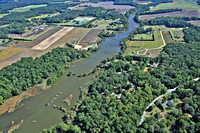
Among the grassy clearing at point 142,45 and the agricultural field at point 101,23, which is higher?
the agricultural field at point 101,23

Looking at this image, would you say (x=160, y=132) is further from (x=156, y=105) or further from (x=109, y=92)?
(x=109, y=92)

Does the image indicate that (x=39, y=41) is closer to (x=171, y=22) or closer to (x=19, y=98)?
(x=19, y=98)

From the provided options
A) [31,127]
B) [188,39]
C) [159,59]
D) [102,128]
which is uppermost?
[188,39]

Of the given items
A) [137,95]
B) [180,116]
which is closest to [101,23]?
[137,95]

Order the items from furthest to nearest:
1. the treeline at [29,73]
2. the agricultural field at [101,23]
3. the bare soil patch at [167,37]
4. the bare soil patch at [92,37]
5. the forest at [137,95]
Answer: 1. the agricultural field at [101,23]
2. the bare soil patch at [92,37]
3. the bare soil patch at [167,37]
4. the treeline at [29,73]
5. the forest at [137,95]

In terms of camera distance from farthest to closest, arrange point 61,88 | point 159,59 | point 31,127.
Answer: point 159,59
point 61,88
point 31,127

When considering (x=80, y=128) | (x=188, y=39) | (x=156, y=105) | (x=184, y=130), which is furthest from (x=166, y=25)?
(x=80, y=128)

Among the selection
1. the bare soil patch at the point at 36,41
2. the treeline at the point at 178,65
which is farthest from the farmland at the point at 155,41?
the bare soil patch at the point at 36,41

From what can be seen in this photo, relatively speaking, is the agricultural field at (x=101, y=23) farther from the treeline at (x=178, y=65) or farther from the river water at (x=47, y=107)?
the treeline at (x=178, y=65)
